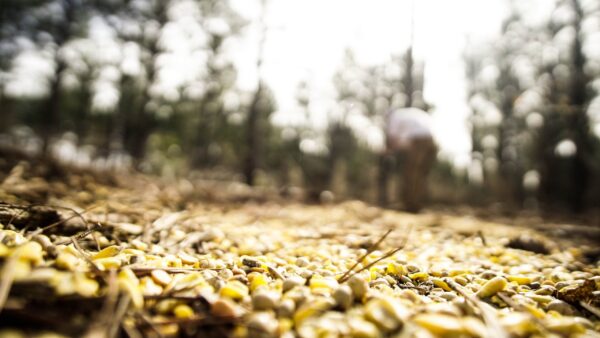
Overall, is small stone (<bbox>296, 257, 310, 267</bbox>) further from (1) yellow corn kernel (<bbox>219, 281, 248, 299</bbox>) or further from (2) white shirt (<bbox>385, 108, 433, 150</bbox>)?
(2) white shirt (<bbox>385, 108, 433, 150</bbox>)

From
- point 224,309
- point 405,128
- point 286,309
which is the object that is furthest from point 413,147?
point 224,309

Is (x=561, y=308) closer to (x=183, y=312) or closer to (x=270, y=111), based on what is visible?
(x=183, y=312)

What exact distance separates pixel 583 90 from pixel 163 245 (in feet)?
57.5

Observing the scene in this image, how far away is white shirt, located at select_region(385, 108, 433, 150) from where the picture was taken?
506cm

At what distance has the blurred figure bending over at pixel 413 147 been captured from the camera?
5074mm

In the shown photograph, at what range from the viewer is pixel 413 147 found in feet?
16.8

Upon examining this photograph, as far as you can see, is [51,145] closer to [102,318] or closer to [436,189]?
[102,318]

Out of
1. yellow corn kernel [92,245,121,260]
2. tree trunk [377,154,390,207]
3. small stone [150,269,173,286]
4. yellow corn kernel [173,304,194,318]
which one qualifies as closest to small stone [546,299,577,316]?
yellow corn kernel [173,304,194,318]

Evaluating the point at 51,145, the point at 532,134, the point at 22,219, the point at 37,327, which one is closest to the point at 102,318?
the point at 37,327

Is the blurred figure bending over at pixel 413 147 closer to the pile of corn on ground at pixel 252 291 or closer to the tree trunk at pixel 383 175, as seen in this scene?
the pile of corn on ground at pixel 252 291

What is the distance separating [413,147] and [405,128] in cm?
33

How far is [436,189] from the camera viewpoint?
21.2 metres

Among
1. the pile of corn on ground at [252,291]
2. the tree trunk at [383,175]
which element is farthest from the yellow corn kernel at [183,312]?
the tree trunk at [383,175]

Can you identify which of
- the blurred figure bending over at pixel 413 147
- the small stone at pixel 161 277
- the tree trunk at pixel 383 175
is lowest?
the tree trunk at pixel 383 175
